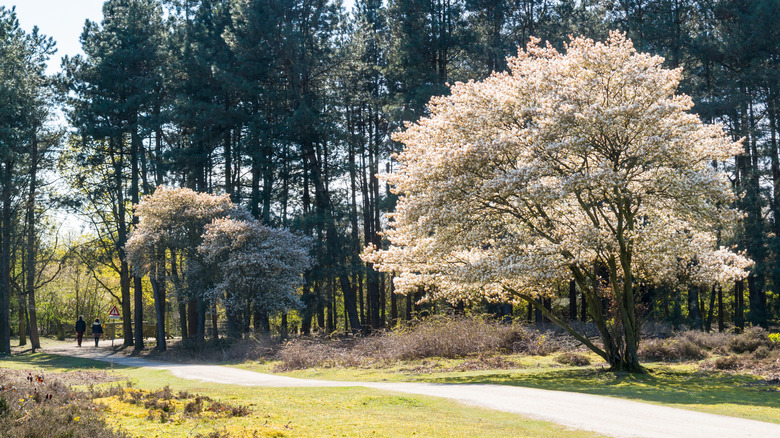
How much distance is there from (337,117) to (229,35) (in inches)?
304

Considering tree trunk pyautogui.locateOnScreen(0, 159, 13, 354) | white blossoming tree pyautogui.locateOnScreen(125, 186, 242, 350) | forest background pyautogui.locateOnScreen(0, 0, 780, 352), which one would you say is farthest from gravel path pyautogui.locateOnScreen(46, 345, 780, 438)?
tree trunk pyautogui.locateOnScreen(0, 159, 13, 354)

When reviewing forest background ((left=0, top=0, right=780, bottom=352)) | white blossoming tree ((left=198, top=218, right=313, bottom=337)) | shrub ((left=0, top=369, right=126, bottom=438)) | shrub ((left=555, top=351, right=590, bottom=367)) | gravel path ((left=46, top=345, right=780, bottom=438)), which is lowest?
shrub ((left=555, top=351, right=590, bottom=367))

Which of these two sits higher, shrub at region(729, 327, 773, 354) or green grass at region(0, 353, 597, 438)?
green grass at region(0, 353, 597, 438)

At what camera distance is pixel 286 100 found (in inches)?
1485

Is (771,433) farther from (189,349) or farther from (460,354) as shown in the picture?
(189,349)

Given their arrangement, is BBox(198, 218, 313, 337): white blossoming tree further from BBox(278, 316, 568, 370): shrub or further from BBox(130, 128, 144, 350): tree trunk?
BBox(130, 128, 144, 350): tree trunk

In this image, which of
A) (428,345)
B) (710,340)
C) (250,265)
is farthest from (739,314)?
(250,265)

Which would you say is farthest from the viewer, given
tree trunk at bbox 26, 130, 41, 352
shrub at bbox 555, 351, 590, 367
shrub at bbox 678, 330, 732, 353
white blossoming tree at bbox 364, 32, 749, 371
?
tree trunk at bbox 26, 130, 41, 352

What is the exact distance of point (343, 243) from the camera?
1412 inches

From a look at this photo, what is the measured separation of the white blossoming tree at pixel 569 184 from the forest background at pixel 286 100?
49.7ft

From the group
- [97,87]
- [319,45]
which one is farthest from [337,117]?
[97,87]

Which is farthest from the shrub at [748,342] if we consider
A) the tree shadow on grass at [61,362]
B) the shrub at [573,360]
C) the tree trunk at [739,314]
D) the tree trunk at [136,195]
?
the tree trunk at [136,195]

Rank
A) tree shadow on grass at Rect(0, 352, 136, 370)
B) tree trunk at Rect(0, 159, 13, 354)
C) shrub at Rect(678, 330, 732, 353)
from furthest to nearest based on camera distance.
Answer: tree trunk at Rect(0, 159, 13, 354) → tree shadow on grass at Rect(0, 352, 136, 370) → shrub at Rect(678, 330, 732, 353)

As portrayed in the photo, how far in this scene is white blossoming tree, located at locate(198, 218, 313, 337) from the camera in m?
26.6
